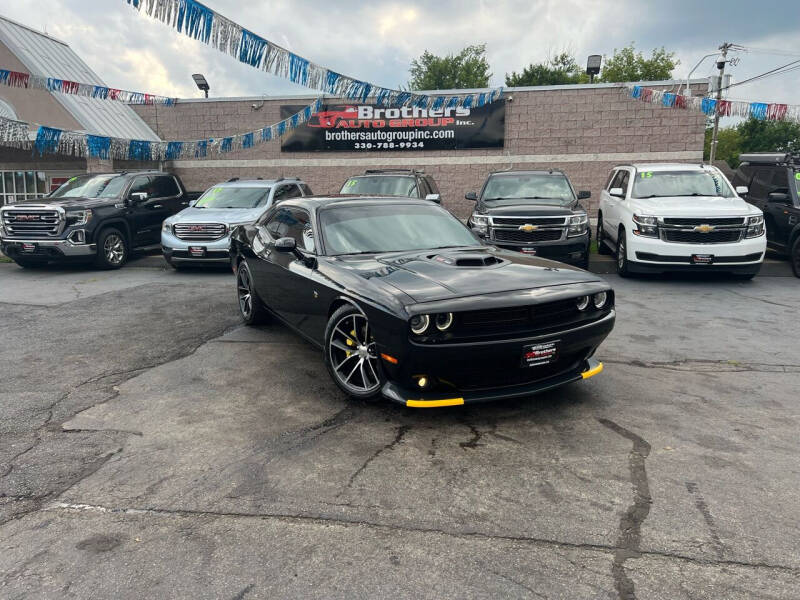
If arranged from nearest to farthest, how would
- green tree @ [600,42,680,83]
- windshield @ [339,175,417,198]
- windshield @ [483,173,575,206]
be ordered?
windshield @ [483,173,575,206], windshield @ [339,175,417,198], green tree @ [600,42,680,83]

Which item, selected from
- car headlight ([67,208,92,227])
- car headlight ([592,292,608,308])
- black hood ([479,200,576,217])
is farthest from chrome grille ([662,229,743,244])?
car headlight ([67,208,92,227])

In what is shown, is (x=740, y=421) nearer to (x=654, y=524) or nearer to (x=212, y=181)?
(x=654, y=524)

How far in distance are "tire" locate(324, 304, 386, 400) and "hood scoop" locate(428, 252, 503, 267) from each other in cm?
81

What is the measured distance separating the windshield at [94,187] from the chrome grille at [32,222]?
1.19m

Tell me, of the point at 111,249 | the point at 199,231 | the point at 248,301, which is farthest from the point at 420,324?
the point at 111,249

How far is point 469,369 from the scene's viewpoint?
3.94 m

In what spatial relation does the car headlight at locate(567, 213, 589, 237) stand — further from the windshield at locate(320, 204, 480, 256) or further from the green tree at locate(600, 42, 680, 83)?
the green tree at locate(600, 42, 680, 83)

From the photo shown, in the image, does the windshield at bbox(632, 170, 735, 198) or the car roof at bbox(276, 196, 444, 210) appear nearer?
the car roof at bbox(276, 196, 444, 210)

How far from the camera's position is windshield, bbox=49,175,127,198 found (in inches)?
Result: 491

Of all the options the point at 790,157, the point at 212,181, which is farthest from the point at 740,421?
the point at 212,181

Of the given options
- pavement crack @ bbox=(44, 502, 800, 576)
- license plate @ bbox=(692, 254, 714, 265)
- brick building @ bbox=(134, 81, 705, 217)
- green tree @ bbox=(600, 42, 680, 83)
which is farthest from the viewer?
green tree @ bbox=(600, 42, 680, 83)

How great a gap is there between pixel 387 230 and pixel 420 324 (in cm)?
177

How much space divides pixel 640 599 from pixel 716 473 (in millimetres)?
1349

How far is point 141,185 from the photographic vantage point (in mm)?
13109
